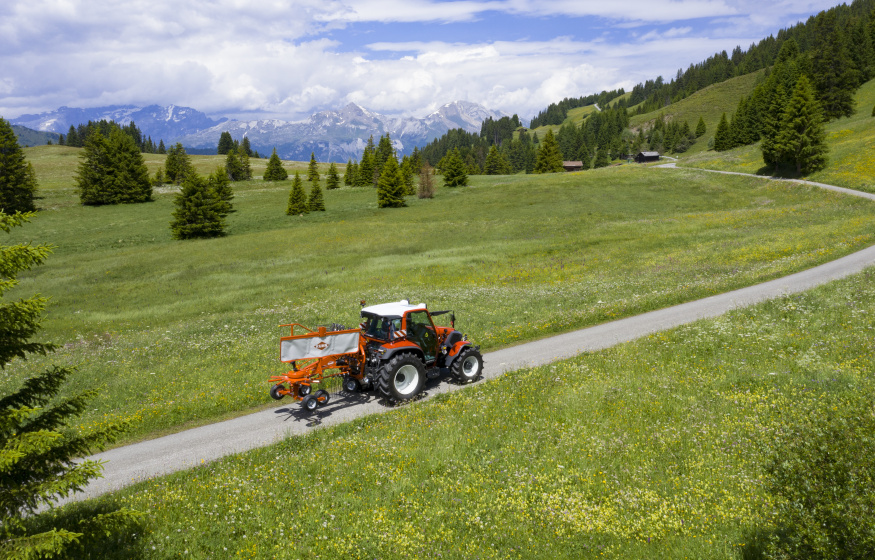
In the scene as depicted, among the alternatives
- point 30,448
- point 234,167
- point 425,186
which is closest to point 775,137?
point 425,186

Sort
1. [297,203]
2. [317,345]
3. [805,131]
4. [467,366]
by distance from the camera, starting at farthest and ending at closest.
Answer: [297,203] → [805,131] → [467,366] → [317,345]

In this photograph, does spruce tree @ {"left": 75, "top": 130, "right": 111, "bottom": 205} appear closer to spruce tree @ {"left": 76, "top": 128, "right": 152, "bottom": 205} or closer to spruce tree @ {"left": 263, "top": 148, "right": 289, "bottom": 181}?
spruce tree @ {"left": 76, "top": 128, "right": 152, "bottom": 205}

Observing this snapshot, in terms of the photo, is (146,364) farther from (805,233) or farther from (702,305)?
(805,233)

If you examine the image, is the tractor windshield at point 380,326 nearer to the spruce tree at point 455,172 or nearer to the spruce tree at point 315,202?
the spruce tree at point 315,202

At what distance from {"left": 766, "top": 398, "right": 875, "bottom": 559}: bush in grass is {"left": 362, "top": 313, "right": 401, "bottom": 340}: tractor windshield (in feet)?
31.7

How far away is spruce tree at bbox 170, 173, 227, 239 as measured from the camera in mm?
62906

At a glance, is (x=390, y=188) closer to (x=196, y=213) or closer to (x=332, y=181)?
(x=196, y=213)

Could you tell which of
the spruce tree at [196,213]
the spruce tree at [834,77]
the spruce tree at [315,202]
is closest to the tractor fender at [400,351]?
the spruce tree at [196,213]

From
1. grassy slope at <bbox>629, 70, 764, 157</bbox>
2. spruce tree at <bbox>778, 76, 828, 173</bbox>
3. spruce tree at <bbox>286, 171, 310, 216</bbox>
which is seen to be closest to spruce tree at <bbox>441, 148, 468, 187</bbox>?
spruce tree at <bbox>286, 171, 310, 216</bbox>

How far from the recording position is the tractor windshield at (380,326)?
1392 cm

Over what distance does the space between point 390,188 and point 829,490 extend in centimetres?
7889

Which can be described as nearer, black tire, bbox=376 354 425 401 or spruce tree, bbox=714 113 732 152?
black tire, bbox=376 354 425 401

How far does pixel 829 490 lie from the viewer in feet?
17.0

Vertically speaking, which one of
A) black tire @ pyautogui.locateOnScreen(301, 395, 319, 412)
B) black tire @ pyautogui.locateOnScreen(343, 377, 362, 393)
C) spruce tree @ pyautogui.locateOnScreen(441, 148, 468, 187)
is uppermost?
spruce tree @ pyautogui.locateOnScreen(441, 148, 468, 187)
